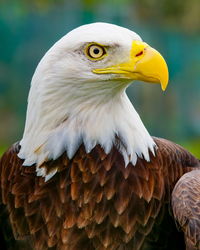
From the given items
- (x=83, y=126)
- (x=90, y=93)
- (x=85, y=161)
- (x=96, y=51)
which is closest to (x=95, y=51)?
(x=96, y=51)

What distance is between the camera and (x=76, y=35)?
12.7ft

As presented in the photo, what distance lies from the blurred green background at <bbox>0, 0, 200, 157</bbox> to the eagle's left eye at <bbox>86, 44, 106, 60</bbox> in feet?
25.4

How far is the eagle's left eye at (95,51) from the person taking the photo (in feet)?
12.6

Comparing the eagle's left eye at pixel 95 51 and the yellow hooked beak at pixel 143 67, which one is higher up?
the eagle's left eye at pixel 95 51

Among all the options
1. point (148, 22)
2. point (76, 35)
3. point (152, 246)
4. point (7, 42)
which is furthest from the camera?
point (148, 22)

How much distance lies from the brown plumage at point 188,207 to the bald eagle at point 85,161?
0.13 meters

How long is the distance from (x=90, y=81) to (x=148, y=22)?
9.50m

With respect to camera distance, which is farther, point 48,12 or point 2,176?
point 48,12

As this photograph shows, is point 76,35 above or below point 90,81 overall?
above

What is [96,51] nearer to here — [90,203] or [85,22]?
[90,203]

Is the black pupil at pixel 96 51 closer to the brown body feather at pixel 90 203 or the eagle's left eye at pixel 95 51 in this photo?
the eagle's left eye at pixel 95 51

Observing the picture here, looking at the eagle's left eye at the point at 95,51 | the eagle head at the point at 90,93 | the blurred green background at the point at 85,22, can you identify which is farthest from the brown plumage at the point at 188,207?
the blurred green background at the point at 85,22

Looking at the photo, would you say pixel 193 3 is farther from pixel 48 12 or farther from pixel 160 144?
pixel 160 144

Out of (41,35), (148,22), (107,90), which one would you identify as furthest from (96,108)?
(148,22)
